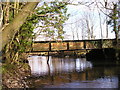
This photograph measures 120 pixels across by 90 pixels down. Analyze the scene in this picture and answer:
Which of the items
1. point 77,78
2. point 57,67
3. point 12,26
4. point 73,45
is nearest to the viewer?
point 12,26

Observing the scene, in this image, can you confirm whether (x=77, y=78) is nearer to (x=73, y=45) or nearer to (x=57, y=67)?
(x=57, y=67)

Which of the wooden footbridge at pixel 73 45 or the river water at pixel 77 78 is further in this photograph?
the wooden footbridge at pixel 73 45

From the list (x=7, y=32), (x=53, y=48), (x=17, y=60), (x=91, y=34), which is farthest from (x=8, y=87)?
(x=91, y=34)

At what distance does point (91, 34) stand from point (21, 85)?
44647 mm

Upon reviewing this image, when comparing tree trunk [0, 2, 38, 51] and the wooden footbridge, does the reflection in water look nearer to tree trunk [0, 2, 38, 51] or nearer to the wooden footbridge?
the wooden footbridge

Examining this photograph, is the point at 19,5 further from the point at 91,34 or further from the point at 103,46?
the point at 91,34

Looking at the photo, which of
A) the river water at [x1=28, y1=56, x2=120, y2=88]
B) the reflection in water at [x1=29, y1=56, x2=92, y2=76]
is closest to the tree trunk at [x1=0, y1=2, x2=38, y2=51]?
the river water at [x1=28, y1=56, x2=120, y2=88]

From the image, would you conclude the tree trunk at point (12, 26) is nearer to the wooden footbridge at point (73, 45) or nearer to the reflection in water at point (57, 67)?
the reflection in water at point (57, 67)

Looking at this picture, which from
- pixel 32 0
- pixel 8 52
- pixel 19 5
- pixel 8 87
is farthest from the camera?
pixel 8 52

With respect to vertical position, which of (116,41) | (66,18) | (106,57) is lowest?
(106,57)

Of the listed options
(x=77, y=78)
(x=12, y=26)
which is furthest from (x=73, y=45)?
(x=12, y=26)

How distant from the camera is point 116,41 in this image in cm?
2488

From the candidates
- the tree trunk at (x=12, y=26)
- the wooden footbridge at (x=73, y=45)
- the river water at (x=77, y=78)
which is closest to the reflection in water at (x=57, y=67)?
the river water at (x=77, y=78)

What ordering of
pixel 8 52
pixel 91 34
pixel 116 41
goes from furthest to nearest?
1. pixel 91 34
2. pixel 116 41
3. pixel 8 52
